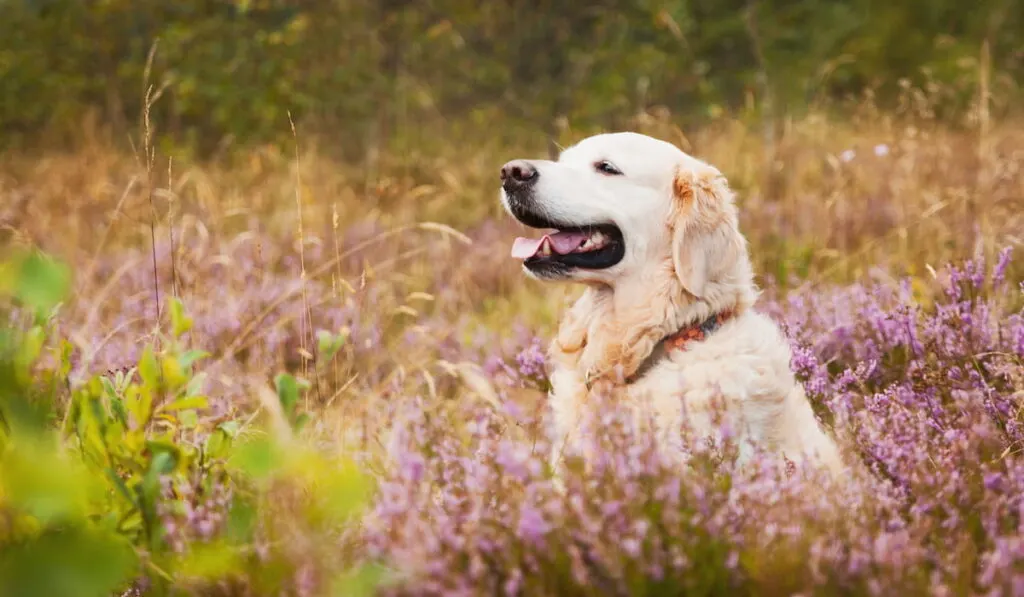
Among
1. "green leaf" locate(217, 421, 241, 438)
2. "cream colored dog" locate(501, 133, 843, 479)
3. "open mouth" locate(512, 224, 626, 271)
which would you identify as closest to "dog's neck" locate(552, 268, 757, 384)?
"cream colored dog" locate(501, 133, 843, 479)

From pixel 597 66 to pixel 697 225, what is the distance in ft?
28.0

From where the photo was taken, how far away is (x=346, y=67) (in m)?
8.98

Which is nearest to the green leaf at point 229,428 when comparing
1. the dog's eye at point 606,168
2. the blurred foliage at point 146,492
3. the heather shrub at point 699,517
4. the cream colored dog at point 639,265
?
the blurred foliage at point 146,492

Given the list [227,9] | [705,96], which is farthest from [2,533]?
[705,96]

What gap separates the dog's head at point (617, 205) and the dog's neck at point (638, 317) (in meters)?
0.05

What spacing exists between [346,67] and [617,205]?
6.38 metres

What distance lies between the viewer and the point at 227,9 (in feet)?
31.6

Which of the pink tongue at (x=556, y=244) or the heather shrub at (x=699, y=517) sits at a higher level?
the pink tongue at (x=556, y=244)

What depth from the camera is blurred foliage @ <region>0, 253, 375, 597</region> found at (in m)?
1.40

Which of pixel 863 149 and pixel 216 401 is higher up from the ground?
pixel 863 149

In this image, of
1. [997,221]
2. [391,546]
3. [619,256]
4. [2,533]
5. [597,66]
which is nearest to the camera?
[2,533]

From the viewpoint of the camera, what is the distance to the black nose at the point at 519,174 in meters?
3.20

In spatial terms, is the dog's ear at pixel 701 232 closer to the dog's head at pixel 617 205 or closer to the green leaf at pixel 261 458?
the dog's head at pixel 617 205

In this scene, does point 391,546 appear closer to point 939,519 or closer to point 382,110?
point 939,519
